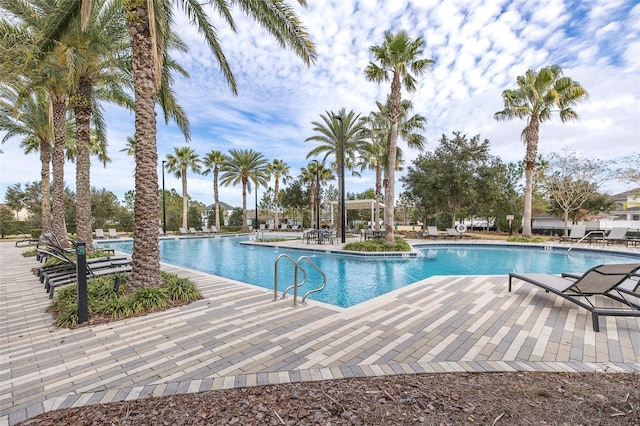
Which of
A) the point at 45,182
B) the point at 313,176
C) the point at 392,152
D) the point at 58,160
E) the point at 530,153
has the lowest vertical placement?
the point at 45,182

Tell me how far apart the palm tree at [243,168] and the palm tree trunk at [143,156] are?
25.4 metres

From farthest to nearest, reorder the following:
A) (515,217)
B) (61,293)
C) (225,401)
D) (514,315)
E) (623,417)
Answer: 1. (515,217)
2. (61,293)
3. (514,315)
4. (225,401)
5. (623,417)

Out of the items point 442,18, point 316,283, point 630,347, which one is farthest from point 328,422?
point 442,18

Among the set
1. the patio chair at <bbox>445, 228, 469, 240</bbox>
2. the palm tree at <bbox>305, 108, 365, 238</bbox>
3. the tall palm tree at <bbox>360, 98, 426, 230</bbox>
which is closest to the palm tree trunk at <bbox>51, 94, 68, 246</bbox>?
the palm tree at <bbox>305, 108, 365, 238</bbox>

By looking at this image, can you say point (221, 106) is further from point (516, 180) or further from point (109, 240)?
point (516, 180)

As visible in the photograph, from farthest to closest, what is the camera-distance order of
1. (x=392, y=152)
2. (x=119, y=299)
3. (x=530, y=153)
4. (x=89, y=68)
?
(x=530, y=153) < (x=392, y=152) < (x=89, y=68) < (x=119, y=299)

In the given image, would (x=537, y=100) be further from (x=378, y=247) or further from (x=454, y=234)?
(x=378, y=247)

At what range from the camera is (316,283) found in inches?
332

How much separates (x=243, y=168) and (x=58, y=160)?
778 inches

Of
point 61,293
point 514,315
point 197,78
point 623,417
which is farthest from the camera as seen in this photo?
point 197,78

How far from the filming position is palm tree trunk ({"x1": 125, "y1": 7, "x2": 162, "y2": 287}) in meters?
5.14

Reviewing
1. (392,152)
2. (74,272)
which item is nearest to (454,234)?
(392,152)

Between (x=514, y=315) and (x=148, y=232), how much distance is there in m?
6.37

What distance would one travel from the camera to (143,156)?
17.0ft
